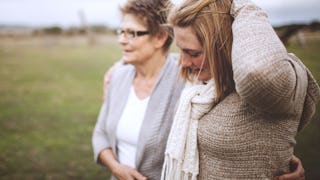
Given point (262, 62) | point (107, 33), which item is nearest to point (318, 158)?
point (262, 62)

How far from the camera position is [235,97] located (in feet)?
5.12

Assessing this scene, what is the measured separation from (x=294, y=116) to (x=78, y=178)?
3.35 meters

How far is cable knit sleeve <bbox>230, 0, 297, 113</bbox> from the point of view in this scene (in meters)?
1.25

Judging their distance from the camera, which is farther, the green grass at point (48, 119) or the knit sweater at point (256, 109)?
the green grass at point (48, 119)

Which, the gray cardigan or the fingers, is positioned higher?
the gray cardigan

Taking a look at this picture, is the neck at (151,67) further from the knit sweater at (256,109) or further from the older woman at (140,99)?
the knit sweater at (256,109)

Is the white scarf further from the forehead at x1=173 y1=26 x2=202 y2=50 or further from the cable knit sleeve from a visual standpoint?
the cable knit sleeve

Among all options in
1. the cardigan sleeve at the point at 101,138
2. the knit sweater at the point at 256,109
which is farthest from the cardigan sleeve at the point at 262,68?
the cardigan sleeve at the point at 101,138

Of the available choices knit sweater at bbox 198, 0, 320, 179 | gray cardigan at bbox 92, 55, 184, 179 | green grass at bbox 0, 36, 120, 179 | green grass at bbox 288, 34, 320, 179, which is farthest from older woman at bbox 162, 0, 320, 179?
green grass at bbox 0, 36, 120, 179

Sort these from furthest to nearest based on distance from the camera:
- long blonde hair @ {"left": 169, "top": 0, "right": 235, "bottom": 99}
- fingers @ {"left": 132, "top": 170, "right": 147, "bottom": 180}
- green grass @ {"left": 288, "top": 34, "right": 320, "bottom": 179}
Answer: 1. green grass @ {"left": 288, "top": 34, "right": 320, "bottom": 179}
2. fingers @ {"left": 132, "top": 170, "right": 147, "bottom": 180}
3. long blonde hair @ {"left": 169, "top": 0, "right": 235, "bottom": 99}

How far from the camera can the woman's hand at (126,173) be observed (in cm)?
222

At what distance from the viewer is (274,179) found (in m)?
1.56

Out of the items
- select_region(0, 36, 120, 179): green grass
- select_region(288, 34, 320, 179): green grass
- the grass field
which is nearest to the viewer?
select_region(288, 34, 320, 179): green grass

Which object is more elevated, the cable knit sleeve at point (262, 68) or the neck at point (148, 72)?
the cable knit sleeve at point (262, 68)
